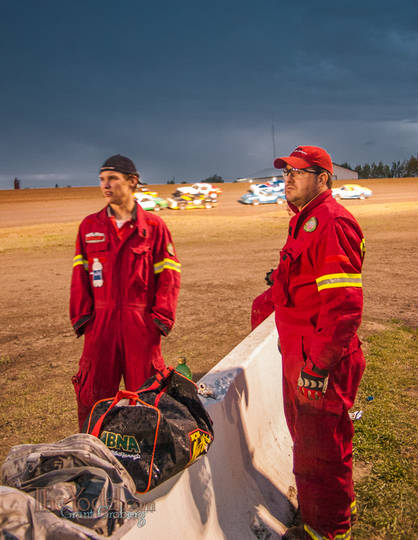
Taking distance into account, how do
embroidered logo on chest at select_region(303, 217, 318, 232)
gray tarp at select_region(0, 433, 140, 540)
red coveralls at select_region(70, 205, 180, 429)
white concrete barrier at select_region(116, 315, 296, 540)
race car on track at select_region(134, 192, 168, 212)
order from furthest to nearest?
race car on track at select_region(134, 192, 168, 212) → red coveralls at select_region(70, 205, 180, 429) → embroidered logo on chest at select_region(303, 217, 318, 232) → white concrete barrier at select_region(116, 315, 296, 540) → gray tarp at select_region(0, 433, 140, 540)

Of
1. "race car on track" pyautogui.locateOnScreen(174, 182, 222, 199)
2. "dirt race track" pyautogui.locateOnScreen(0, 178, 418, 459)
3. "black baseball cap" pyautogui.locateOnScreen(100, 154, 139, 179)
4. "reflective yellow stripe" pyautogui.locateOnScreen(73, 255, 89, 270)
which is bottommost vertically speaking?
"dirt race track" pyautogui.locateOnScreen(0, 178, 418, 459)

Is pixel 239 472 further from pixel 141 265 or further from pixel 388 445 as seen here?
pixel 141 265

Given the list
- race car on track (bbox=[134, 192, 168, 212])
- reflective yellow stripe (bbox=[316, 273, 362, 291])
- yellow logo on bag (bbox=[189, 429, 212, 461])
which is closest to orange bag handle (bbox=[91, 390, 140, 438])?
yellow logo on bag (bbox=[189, 429, 212, 461])

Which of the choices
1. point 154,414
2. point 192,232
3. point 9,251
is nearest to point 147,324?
point 154,414

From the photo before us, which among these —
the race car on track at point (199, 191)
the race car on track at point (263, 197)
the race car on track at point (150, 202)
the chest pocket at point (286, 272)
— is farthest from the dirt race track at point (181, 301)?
the race car on track at point (263, 197)

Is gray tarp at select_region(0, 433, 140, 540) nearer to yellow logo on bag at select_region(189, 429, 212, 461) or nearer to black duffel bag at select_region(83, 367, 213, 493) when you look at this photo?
black duffel bag at select_region(83, 367, 213, 493)

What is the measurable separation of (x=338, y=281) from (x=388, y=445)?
2.04 m

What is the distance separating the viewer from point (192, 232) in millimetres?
19688

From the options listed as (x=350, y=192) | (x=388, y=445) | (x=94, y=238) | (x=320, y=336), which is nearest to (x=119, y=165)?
(x=94, y=238)

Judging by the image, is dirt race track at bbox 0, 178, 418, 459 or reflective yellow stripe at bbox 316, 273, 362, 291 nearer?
reflective yellow stripe at bbox 316, 273, 362, 291

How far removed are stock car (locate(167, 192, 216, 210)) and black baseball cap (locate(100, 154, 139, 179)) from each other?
2706 cm

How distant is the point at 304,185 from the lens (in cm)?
280

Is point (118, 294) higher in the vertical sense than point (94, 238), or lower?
lower

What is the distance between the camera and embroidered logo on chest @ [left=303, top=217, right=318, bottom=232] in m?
2.55
